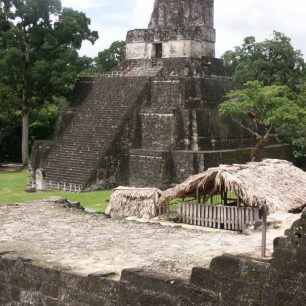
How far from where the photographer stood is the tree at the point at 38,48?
2062cm

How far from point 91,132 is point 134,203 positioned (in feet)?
21.2

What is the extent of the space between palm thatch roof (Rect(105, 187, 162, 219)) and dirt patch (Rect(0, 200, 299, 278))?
9.78ft

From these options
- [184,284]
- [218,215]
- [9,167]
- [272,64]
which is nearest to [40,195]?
[218,215]

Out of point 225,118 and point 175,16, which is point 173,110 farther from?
point 175,16

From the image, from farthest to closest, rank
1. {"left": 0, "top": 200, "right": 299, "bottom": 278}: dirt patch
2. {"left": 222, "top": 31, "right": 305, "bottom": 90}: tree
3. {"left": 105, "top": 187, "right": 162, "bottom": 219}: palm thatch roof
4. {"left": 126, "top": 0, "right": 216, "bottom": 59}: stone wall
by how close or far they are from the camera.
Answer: {"left": 222, "top": 31, "right": 305, "bottom": 90}: tree → {"left": 126, "top": 0, "right": 216, "bottom": 59}: stone wall → {"left": 105, "top": 187, "right": 162, "bottom": 219}: palm thatch roof → {"left": 0, "top": 200, "right": 299, "bottom": 278}: dirt patch

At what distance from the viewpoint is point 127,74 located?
19.6 meters

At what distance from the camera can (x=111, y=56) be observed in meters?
38.7

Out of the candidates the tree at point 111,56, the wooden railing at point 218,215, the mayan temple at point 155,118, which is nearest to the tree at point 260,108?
the mayan temple at point 155,118

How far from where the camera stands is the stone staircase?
16.8 m

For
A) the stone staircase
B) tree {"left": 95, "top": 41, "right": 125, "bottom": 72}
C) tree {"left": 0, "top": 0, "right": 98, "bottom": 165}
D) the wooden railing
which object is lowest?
the wooden railing

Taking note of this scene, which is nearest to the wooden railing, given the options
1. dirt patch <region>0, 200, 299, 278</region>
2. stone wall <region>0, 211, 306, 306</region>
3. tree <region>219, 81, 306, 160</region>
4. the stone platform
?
dirt patch <region>0, 200, 299, 278</region>

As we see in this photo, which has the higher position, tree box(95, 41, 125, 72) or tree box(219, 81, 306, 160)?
tree box(95, 41, 125, 72)

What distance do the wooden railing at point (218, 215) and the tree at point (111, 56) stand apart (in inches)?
1089

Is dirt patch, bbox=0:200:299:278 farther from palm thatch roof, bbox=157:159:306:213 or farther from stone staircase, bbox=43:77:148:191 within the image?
stone staircase, bbox=43:77:148:191
